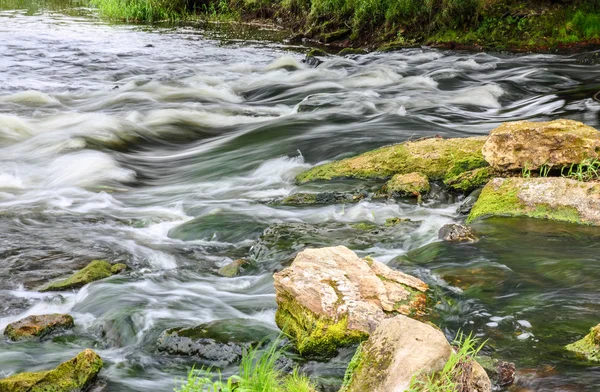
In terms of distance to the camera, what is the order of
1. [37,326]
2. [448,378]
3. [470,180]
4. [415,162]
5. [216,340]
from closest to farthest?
[448,378] → [216,340] → [37,326] → [470,180] → [415,162]

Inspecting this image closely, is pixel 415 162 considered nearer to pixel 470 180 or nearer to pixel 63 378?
pixel 470 180

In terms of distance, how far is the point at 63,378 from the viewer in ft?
13.0

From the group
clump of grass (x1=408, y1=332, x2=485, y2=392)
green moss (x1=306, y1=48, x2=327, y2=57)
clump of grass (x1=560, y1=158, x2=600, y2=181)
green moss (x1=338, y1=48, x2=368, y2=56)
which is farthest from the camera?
green moss (x1=338, y1=48, x2=368, y2=56)

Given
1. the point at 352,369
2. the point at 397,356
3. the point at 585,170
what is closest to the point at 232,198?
the point at 585,170

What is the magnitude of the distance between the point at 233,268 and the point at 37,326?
1764 mm

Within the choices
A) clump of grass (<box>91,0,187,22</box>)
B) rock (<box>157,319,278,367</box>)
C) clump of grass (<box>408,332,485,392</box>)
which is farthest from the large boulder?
clump of grass (<box>91,0,187,22</box>)

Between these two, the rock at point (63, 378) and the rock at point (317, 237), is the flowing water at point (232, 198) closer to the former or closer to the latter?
the rock at point (317, 237)

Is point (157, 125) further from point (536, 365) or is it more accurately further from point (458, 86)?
point (536, 365)

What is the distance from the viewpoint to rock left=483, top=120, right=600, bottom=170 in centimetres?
706

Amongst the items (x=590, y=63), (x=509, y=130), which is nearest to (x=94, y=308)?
(x=509, y=130)

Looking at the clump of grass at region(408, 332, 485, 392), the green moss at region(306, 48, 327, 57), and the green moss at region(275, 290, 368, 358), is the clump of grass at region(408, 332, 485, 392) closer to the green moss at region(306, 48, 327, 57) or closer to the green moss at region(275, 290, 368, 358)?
the green moss at region(275, 290, 368, 358)

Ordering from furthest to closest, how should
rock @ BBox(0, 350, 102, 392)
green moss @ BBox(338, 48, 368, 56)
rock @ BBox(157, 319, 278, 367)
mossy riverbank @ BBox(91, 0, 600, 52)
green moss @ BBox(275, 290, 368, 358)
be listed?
green moss @ BBox(338, 48, 368, 56)
mossy riverbank @ BBox(91, 0, 600, 52)
rock @ BBox(157, 319, 278, 367)
green moss @ BBox(275, 290, 368, 358)
rock @ BBox(0, 350, 102, 392)

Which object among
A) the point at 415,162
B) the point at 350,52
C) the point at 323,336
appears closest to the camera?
the point at 323,336

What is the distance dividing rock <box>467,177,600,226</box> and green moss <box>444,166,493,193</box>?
0.76 metres
